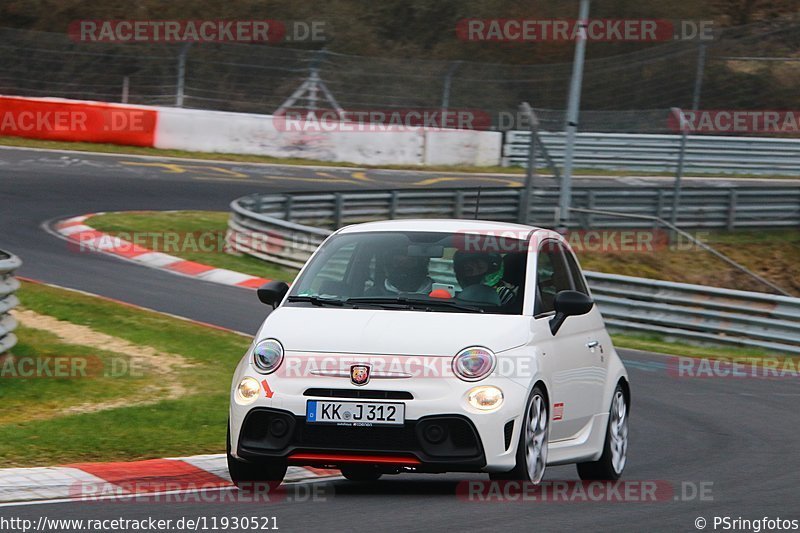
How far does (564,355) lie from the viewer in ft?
26.8

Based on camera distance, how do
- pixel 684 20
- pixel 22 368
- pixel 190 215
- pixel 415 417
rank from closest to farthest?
pixel 415 417 < pixel 22 368 < pixel 190 215 < pixel 684 20

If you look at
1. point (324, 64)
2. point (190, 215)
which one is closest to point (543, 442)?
point (190, 215)

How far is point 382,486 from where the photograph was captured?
26.6ft

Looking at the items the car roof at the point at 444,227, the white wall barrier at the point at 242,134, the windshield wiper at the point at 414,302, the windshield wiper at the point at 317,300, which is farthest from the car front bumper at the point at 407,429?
the white wall barrier at the point at 242,134

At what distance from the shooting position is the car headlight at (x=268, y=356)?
735 centimetres

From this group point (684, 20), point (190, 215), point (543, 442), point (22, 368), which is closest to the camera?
point (543, 442)

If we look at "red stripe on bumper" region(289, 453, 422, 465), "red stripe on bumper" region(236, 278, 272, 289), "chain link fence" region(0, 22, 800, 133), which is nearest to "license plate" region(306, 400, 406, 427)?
"red stripe on bumper" region(289, 453, 422, 465)

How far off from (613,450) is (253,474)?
244 cm

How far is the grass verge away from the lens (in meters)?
8.95

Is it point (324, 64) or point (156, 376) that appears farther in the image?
point (324, 64)

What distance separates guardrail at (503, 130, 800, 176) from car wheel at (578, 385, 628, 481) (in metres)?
24.0

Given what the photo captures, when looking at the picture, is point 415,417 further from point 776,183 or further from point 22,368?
point 776,183

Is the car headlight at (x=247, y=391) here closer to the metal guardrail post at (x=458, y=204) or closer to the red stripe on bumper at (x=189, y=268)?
the red stripe on bumper at (x=189, y=268)

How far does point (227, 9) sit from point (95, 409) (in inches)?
1231
